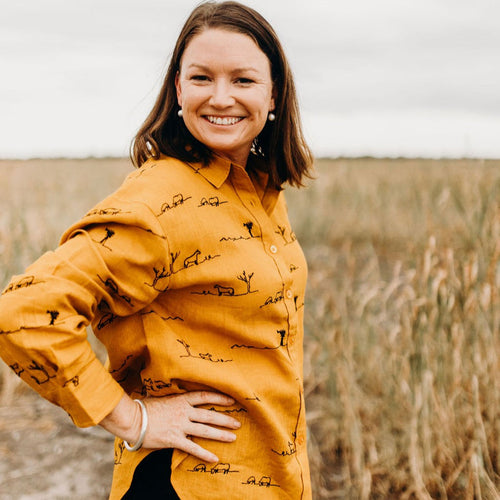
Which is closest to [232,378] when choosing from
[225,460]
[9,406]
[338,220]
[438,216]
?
[225,460]

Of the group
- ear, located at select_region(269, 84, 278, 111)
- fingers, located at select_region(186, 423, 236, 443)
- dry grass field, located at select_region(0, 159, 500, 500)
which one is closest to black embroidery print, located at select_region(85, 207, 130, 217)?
fingers, located at select_region(186, 423, 236, 443)

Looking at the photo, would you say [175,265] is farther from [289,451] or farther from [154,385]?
[289,451]

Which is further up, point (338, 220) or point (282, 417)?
point (282, 417)

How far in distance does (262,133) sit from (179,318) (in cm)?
62

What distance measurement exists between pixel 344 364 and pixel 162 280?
1.58 m

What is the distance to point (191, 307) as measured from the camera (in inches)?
45.4

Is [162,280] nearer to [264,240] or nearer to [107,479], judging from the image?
[264,240]

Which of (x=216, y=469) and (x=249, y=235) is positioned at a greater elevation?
(x=249, y=235)

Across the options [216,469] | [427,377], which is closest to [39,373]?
[216,469]

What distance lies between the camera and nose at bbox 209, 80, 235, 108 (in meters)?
1.18

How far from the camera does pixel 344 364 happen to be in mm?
2488

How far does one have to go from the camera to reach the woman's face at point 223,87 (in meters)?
1.19

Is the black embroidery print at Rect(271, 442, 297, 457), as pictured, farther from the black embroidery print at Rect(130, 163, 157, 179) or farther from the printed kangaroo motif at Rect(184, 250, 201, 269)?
the black embroidery print at Rect(130, 163, 157, 179)

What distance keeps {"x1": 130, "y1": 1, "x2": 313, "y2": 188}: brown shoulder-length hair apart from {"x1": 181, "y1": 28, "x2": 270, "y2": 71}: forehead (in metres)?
0.02
